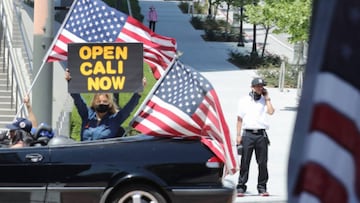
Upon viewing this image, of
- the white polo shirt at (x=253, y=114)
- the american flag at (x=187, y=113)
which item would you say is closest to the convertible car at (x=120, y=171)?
the american flag at (x=187, y=113)

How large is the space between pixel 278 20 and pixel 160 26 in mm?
22173

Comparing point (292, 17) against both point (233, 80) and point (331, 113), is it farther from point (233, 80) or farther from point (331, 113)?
point (331, 113)

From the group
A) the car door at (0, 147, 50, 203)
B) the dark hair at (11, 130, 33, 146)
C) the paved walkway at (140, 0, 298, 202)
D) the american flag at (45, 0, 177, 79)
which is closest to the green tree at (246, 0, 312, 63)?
the paved walkway at (140, 0, 298, 202)

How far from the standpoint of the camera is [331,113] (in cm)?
134

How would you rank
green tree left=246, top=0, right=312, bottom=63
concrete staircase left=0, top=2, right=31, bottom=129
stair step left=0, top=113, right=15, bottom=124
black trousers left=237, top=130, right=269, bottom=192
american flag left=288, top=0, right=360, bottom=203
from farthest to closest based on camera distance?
green tree left=246, top=0, right=312, bottom=63 < concrete staircase left=0, top=2, right=31, bottom=129 < stair step left=0, top=113, right=15, bottom=124 < black trousers left=237, top=130, right=269, bottom=192 < american flag left=288, top=0, right=360, bottom=203

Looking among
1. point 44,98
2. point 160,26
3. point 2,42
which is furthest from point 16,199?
point 160,26

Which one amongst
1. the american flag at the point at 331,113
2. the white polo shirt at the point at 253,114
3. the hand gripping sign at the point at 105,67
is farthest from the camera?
the white polo shirt at the point at 253,114

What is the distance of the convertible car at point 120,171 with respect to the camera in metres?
7.88

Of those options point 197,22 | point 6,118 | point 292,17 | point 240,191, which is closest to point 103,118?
point 240,191

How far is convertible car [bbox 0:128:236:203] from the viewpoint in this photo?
25.8 ft

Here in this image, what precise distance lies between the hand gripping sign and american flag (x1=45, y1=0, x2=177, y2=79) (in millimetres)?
317

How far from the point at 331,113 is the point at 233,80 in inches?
1076

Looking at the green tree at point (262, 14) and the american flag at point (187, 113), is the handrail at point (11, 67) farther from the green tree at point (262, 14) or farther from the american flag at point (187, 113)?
the american flag at point (187, 113)

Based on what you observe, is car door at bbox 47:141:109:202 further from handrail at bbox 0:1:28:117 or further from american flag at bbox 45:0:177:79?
handrail at bbox 0:1:28:117
